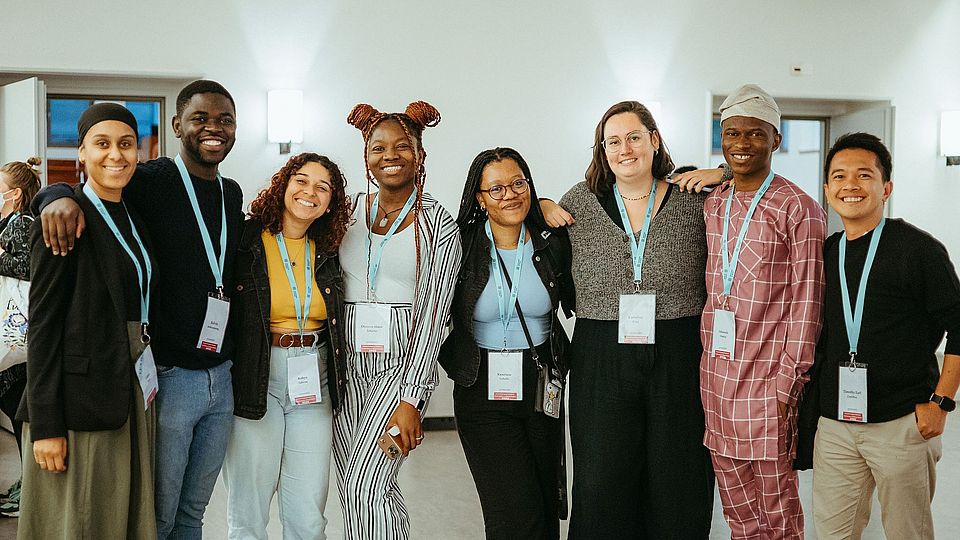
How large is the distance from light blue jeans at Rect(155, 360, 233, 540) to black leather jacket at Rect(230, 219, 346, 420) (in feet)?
0.20

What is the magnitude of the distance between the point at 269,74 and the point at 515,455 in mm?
3912

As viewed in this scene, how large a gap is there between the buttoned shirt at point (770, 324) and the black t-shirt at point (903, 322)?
5.5 inches

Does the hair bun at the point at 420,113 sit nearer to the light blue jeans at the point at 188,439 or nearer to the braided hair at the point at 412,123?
the braided hair at the point at 412,123

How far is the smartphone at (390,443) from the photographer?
2.77 m

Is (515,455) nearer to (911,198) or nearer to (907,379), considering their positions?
(907,379)

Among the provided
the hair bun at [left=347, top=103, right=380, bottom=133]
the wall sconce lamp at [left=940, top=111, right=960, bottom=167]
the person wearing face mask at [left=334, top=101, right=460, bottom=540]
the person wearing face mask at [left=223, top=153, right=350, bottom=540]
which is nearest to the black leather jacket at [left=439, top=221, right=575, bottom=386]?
the person wearing face mask at [left=334, top=101, right=460, bottom=540]

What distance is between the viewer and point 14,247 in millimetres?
3766

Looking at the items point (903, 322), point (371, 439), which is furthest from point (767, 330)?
point (371, 439)

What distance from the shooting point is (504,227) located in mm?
3078

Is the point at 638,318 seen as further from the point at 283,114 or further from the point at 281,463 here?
the point at 283,114

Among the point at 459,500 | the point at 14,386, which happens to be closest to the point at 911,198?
the point at 459,500

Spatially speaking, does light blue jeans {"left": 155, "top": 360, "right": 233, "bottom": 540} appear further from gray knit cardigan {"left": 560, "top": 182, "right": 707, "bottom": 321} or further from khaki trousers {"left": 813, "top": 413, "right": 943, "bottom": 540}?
khaki trousers {"left": 813, "top": 413, "right": 943, "bottom": 540}

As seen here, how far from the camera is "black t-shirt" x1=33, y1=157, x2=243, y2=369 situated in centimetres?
255

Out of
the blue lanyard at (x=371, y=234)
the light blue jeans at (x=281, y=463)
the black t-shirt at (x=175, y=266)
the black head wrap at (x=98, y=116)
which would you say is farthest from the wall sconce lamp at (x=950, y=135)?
the black head wrap at (x=98, y=116)
